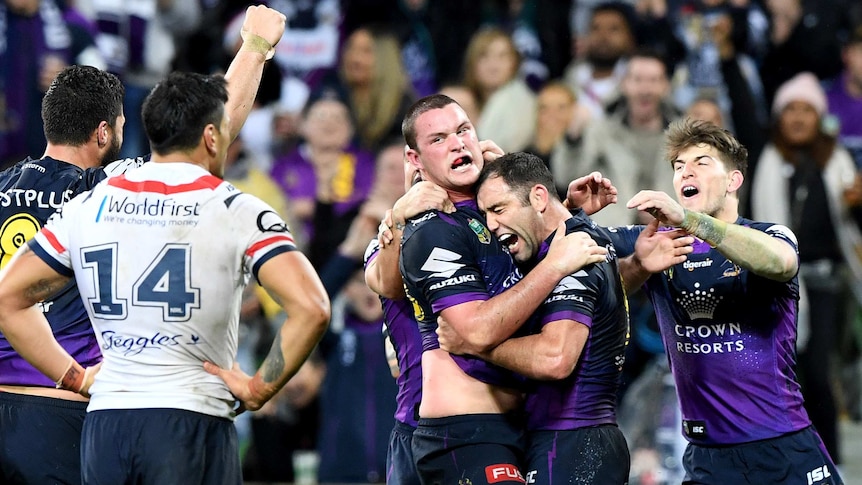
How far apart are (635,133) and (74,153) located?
644 centimetres

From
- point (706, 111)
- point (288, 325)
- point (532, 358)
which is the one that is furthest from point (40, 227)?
point (706, 111)

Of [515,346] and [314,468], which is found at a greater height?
[515,346]

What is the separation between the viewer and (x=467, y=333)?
539 centimetres

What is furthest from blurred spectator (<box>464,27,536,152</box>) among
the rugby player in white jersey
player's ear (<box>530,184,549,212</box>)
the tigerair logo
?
the rugby player in white jersey

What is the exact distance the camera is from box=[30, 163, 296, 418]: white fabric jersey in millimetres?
4844

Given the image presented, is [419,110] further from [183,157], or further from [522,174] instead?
[183,157]

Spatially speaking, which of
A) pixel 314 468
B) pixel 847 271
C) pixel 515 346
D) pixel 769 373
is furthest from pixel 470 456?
pixel 847 271

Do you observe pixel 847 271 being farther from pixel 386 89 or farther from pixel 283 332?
pixel 283 332

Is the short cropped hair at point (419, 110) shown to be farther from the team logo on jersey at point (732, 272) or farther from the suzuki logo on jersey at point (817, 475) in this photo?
the suzuki logo on jersey at point (817, 475)

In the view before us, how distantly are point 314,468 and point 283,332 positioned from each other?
21.4 ft

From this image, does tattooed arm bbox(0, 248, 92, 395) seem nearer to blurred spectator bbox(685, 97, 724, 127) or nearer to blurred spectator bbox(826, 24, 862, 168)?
blurred spectator bbox(685, 97, 724, 127)

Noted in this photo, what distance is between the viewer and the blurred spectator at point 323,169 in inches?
463

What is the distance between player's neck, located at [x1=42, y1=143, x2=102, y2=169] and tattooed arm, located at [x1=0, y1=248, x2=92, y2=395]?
100 centimetres

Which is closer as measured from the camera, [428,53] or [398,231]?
[398,231]
